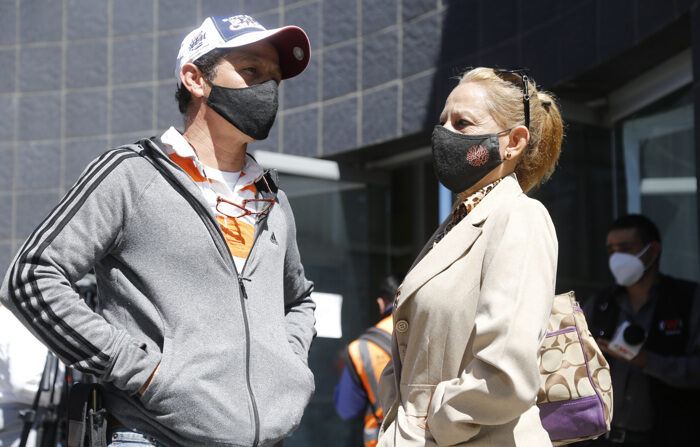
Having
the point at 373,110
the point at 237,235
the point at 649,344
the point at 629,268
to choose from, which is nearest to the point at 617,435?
the point at 649,344

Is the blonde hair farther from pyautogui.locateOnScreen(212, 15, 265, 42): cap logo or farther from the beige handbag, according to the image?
pyautogui.locateOnScreen(212, 15, 265, 42): cap logo

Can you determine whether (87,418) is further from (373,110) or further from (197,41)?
(373,110)

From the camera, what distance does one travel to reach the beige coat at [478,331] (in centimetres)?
227

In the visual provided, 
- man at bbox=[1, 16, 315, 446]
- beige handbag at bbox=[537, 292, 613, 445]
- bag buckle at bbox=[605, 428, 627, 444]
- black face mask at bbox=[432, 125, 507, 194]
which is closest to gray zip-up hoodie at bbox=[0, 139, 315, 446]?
man at bbox=[1, 16, 315, 446]

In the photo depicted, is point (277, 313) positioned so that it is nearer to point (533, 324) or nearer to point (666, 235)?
point (533, 324)

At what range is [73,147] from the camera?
907 cm

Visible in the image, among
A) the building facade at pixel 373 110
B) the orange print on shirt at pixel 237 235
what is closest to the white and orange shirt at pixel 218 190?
the orange print on shirt at pixel 237 235

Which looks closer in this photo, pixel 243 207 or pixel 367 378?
pixel 243 207

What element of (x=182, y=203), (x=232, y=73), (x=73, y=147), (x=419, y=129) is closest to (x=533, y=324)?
(x=182, y=203)

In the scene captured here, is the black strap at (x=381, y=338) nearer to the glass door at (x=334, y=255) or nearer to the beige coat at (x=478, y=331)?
the glass door at (x=334, y=255)

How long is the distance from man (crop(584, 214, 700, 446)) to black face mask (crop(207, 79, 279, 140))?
2716mm

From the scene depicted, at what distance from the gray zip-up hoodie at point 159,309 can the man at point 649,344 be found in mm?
2752

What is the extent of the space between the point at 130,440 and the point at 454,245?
108cm

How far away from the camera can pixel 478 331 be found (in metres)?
2.31
